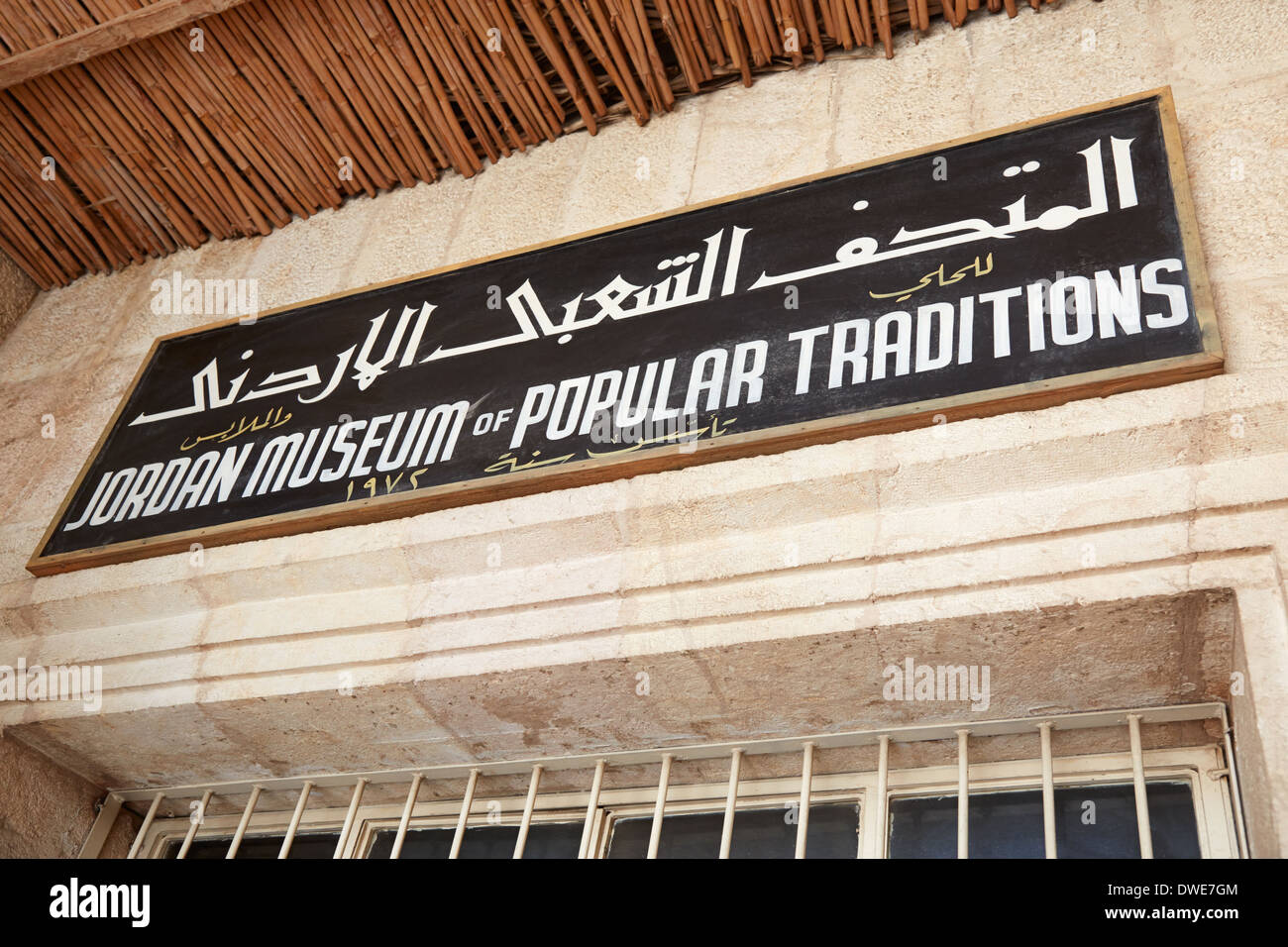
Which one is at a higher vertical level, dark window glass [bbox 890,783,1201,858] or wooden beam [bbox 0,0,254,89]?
wooden beam [bbox 0,0,254,89]

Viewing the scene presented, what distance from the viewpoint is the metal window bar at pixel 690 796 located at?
218cm

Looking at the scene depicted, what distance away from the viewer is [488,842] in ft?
8.93

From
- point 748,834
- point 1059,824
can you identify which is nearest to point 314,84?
point 748,834

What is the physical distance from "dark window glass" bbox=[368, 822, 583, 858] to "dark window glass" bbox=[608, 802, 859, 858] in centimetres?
12

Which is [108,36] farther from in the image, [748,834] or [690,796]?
[748,834]

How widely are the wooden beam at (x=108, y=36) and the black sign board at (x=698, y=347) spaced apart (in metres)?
0.97

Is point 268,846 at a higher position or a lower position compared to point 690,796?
lower

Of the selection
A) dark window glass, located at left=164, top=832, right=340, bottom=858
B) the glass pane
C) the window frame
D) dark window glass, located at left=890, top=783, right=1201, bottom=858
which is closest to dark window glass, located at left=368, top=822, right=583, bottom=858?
the window frame

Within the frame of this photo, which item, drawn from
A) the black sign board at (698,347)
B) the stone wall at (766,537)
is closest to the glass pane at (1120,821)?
the stone wall at (766,537)

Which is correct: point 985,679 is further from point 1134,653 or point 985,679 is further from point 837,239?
point 837,239

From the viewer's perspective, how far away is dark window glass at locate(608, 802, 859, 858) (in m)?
2.39

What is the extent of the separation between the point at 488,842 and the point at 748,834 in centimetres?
65

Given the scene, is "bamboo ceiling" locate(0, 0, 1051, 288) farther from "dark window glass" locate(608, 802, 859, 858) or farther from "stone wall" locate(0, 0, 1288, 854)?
"dark window glass" locate(608, 802, 859, 858)
